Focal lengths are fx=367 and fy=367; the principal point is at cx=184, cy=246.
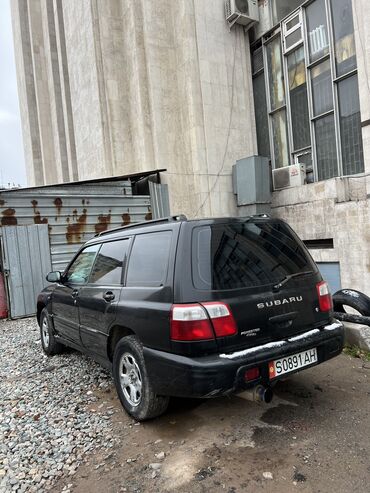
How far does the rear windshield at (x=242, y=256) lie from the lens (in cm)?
288

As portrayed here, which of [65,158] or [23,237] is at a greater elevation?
[65,158]

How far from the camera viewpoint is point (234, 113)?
1434 centimetres

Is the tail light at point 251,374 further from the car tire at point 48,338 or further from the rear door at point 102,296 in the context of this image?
the car tire at point 48,338

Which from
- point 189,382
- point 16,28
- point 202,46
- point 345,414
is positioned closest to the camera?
point 189,382

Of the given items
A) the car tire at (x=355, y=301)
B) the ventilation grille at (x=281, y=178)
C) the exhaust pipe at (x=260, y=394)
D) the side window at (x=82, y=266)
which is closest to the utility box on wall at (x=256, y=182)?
the ventilation grille at (x=281, y=178)

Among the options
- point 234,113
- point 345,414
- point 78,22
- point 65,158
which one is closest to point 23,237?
point 345,414

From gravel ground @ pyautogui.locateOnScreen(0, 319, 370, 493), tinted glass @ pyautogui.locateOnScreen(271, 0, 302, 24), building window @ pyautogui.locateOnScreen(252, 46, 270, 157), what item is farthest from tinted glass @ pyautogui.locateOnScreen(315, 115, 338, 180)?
gravel ground @ pyautogui.locateOnScreen(0, 319, 370, 493)

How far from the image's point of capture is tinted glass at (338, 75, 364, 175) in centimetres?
1105

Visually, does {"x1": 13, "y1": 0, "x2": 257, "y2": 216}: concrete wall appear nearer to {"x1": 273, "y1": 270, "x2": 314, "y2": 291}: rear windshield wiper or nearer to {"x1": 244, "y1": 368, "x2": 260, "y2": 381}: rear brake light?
{"x1": 273, "y1": 270, "x2": 314, "y2": 291}: rear windshield wiper

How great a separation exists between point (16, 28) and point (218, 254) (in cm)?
3027

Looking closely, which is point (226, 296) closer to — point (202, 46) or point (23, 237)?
point (23, 237)

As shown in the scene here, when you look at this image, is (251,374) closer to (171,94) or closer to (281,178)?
(281,178)

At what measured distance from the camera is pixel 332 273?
37.4ft

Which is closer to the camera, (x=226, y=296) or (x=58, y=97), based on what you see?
(x=226, y=296)
